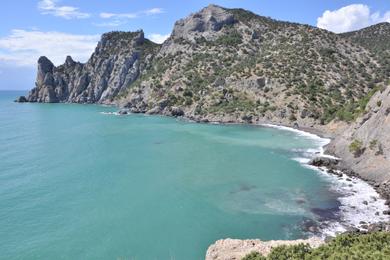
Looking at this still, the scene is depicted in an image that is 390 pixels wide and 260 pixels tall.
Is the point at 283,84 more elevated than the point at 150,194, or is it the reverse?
the point at 283,84

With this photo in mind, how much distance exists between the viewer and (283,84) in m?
130

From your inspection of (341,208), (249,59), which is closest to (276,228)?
(341,208)

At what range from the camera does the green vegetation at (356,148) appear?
6756cm

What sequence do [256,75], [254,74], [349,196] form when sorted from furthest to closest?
[254,74], [256,75], [349,196]

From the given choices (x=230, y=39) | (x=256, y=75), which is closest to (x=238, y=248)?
(x=256, y=75)

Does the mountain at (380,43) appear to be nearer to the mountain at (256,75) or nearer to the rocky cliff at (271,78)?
the rocky cliff at (271,78)

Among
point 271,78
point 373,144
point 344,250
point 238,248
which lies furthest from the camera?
point 271,78

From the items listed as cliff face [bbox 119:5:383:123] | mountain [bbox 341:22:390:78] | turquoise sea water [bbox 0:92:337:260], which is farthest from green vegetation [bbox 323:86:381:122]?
mountain [bbox 341:22:390:78]

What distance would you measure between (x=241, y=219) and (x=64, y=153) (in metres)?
50.5

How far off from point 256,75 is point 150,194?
9323cm

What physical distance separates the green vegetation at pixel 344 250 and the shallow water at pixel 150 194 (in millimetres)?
13948

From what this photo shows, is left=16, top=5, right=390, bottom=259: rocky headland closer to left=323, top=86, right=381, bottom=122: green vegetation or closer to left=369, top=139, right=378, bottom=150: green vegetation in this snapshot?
left=369, top=139, right=378, bottom=150: green vegetation

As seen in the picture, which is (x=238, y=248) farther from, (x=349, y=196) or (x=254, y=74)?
(x=254, y=74)

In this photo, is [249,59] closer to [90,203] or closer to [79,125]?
[79,125]
